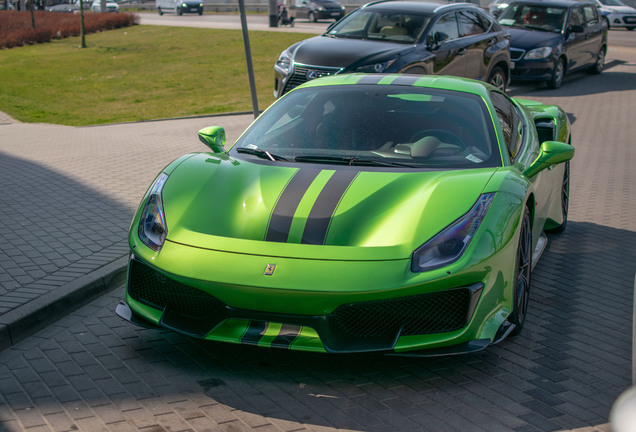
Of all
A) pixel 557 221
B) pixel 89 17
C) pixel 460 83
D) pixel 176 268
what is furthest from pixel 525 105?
pixel 89 17

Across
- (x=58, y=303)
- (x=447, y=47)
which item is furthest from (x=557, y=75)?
(x=58, y=303)

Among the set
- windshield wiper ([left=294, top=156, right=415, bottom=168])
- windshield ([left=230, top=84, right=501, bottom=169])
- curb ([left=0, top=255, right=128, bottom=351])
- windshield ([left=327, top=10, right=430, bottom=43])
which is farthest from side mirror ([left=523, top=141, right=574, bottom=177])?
windshield ([left=327, top=10, right=430, bottom=43])

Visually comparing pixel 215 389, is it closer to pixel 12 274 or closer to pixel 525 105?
pixel 12 274

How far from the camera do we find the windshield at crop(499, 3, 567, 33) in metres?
17.7

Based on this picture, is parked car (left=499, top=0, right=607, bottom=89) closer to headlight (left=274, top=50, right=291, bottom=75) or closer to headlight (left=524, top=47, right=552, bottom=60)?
headlight (left=524, top=47, right=552, bottom=60)

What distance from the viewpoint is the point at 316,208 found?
432 cm

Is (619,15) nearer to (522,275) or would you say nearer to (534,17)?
(534,17)

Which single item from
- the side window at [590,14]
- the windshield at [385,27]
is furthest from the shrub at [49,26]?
the windshield at [385,27]

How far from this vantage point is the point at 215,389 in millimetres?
4059

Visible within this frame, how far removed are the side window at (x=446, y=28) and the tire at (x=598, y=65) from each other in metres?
7.47

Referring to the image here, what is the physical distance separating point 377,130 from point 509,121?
3.45ft

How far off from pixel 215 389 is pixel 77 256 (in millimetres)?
2439

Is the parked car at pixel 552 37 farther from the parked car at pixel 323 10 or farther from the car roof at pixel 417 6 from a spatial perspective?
the parked car at pixel 323 10

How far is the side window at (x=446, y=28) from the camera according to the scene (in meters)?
13.1
